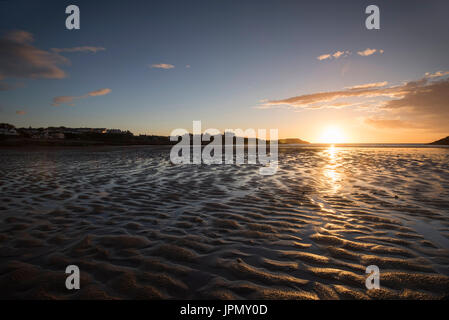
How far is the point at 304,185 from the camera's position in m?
9.77

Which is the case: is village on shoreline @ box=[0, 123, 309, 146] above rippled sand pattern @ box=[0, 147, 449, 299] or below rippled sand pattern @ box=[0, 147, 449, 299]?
above

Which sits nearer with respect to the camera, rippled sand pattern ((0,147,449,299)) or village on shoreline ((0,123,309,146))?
rippled sand pattern ((0,147,449,299))

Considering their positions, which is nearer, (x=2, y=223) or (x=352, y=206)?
(x=2, y=223)

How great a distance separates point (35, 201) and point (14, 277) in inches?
196

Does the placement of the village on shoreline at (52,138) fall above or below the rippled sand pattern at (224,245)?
above

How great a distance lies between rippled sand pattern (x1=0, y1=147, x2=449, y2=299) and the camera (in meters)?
2.83

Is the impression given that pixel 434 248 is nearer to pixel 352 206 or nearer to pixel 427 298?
pixel 427 298

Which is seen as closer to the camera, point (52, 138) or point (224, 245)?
point (224, 245)

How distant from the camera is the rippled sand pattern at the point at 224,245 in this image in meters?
2.83

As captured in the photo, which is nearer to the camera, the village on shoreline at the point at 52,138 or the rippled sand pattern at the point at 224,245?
the rippled sand pattern at the point at 224,245

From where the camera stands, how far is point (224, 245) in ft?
13.4
